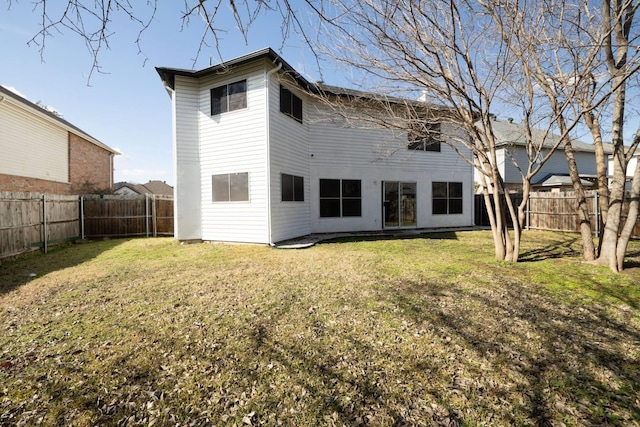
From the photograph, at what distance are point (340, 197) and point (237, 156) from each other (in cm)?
429

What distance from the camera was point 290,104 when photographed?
9648mm

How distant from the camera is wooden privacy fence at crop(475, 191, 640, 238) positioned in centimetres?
1003

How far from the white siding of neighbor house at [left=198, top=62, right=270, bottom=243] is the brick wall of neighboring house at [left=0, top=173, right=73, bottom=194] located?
930 centimetres

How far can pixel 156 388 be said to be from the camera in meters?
2.27

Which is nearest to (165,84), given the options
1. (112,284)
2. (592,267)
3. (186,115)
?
(186,115)

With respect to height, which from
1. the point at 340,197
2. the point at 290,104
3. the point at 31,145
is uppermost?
the point at 290,104

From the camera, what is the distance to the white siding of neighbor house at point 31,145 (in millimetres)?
11711

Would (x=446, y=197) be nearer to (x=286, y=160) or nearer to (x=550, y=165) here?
(x=286, y=160)

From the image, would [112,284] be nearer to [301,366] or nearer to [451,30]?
[301,366]

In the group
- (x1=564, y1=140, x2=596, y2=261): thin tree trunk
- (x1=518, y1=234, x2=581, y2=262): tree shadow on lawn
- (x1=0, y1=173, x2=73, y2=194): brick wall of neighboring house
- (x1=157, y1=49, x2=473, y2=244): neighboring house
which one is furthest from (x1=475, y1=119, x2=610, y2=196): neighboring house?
(x1=0, y1=173, x2=73, y2=194): brick wall of neighboring house

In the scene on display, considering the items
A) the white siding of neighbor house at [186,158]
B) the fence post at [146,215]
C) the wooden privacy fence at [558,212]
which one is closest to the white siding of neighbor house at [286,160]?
the white siding of neighbor house at [186,158]

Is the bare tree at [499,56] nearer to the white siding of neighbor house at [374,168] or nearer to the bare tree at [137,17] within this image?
the bare tree at [137,17]

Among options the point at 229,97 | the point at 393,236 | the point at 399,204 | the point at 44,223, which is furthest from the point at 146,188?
the point at 393,236

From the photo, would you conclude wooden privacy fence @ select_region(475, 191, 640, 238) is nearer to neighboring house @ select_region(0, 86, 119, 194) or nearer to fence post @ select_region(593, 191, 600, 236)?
fence post @ select_region(593, 191, 600, 236)
